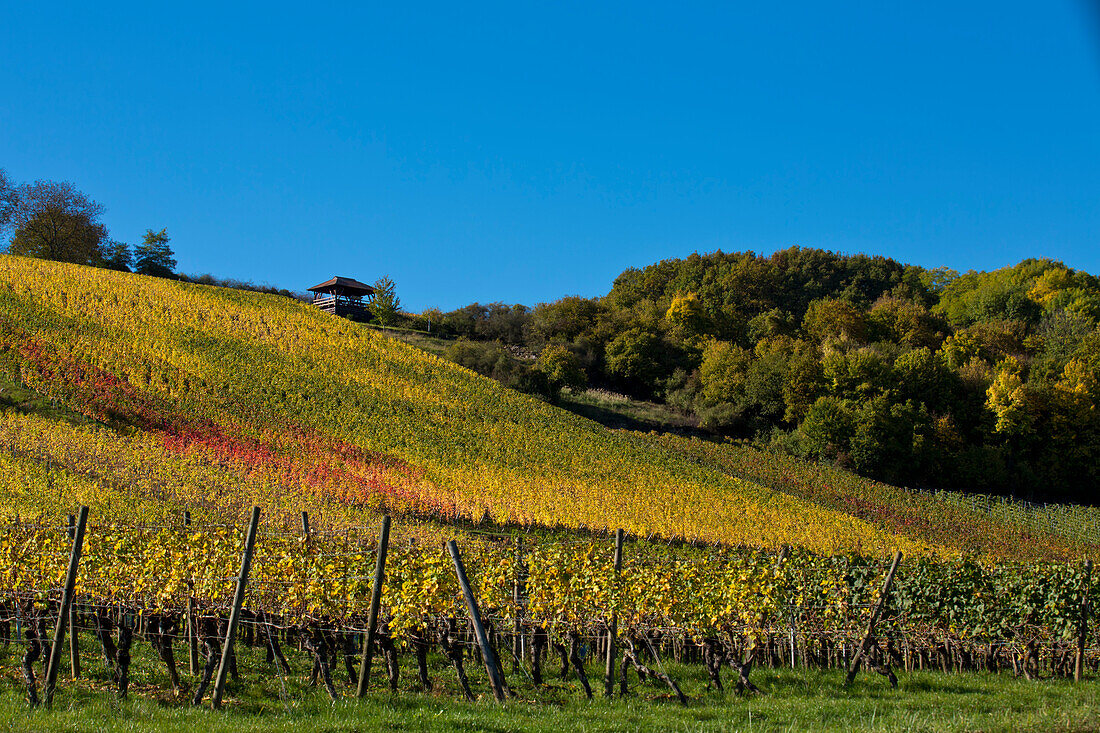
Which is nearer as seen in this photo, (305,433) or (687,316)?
(305,433)

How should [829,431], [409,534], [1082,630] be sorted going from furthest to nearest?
[829,431] → [409,534] → [1082,630]

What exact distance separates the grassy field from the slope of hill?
862 centimetres

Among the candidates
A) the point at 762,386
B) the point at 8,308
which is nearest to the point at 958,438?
the point at 762,386

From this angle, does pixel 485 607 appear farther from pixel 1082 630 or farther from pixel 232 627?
pixel 1082 630

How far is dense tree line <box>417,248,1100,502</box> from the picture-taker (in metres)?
37.0

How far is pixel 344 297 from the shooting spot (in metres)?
47.6

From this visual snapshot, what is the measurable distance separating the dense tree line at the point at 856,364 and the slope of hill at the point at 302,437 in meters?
9.53

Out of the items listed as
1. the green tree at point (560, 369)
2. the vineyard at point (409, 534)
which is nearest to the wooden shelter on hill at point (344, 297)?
the vineyard at point (409, 534)

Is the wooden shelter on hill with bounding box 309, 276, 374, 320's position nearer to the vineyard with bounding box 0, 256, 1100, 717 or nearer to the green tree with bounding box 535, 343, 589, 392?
the vineyard with bounding box 0, 256, 1100, 717

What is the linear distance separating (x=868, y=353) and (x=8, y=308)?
41.3 meters

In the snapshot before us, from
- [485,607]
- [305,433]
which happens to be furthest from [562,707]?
[305,433]

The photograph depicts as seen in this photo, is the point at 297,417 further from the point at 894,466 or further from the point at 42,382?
the point at 894,466

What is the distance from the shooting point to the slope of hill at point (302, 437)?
18078 mm

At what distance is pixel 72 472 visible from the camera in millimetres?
16547
